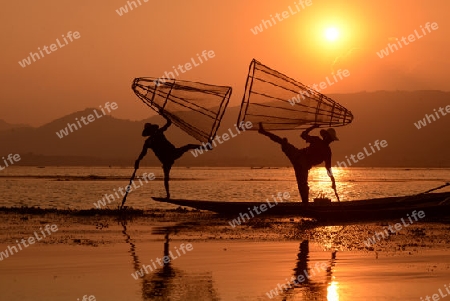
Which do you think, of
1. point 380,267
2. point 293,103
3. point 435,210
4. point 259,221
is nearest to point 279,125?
point 293,103

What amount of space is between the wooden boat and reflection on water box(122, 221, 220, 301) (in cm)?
1191

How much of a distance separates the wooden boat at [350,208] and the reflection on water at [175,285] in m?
11.9

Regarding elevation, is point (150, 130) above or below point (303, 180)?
above

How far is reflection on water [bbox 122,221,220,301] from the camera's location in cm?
1298

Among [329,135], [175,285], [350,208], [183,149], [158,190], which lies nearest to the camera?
[175,285]

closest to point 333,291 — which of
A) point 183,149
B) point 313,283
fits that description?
point 313,283

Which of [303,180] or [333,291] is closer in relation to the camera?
[333,291]

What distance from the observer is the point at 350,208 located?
96.5 ft

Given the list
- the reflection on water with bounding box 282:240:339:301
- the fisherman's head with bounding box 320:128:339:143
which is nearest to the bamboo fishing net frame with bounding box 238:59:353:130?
the fisherman's head with bounding box 320:128:339:143

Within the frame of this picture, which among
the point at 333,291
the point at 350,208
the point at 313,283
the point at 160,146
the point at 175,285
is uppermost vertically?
the point at 160,146

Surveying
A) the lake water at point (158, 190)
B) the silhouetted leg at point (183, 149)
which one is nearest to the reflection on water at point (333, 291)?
the silhouetted leg at point (183, 149)

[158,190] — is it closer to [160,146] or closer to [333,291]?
[160,146]

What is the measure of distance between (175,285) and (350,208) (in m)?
16.3

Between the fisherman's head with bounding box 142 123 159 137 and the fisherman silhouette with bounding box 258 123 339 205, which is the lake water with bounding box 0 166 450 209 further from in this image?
the fisherman silhouette with bounding box 258 123 339 205
